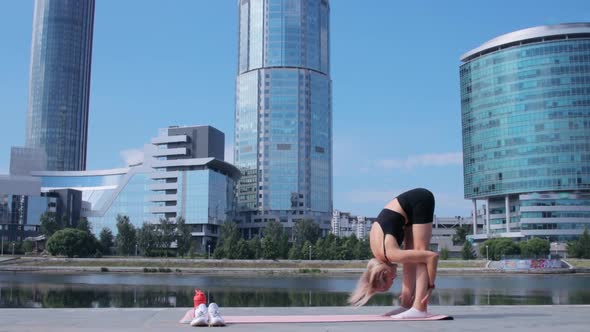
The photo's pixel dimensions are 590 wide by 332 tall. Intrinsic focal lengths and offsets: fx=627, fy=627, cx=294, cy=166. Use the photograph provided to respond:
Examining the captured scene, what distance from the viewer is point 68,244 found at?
123 meters

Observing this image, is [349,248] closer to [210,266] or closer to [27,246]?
[210,266]

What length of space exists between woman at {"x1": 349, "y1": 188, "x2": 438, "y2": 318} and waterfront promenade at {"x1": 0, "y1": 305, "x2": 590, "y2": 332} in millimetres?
1684

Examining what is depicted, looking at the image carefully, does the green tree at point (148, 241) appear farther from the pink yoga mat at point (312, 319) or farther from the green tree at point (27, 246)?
the pink yoga mat at point (312, 319)

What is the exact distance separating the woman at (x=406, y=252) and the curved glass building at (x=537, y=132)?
134525 mm

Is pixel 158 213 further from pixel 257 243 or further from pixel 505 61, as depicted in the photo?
pixel 505 61

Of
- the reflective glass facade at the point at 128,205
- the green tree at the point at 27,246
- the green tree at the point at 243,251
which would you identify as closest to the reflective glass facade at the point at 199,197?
the reflective glass facade at the point at 128,205

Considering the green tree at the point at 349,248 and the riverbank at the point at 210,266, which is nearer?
the riverbank at the point at 210,266

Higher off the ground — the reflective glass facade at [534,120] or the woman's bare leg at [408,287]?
the reflective glass facade at [534,120]

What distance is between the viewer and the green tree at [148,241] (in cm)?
13550

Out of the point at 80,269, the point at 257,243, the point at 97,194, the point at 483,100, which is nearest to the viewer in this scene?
the point at 80,269

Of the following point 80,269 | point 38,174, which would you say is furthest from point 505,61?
point 38,174

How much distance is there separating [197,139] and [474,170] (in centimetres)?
7308

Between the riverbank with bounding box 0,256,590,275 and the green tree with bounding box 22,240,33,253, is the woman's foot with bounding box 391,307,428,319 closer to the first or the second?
the riverbank with bounding box 0,256,590,275

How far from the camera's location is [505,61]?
509ft
